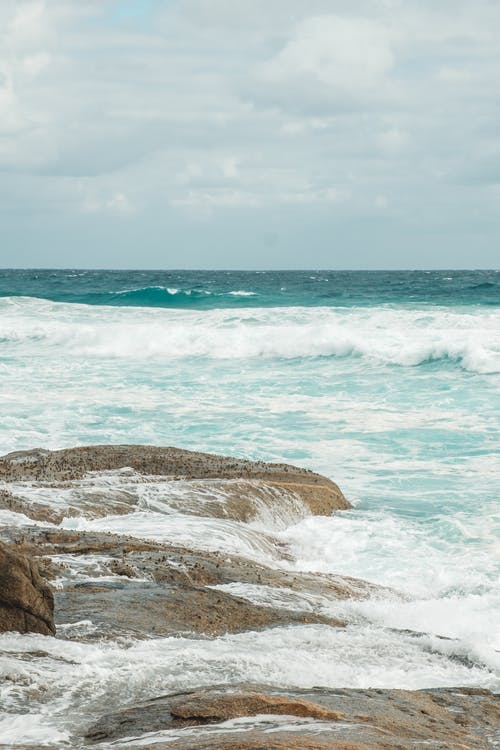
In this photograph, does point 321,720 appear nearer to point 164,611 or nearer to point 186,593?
point 164,611

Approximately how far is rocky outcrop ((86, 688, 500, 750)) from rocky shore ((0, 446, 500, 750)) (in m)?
0.01

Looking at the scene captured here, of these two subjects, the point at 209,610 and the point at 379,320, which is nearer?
the point at 209,610

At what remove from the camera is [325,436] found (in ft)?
53.8

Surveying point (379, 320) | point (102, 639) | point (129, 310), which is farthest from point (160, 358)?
point (102, 639)

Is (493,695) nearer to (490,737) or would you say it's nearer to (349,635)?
(490,737)

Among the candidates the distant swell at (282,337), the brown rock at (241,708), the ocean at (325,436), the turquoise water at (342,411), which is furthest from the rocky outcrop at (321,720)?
the distant swell at (282,337)

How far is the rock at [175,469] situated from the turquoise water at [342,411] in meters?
0.48

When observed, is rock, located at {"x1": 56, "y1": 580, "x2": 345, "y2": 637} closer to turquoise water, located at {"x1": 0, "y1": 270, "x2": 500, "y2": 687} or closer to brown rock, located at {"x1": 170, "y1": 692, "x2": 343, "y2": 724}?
turquoise water, located at {"x1": 0, "y1": 270, "x2": 500, "y2": 687}

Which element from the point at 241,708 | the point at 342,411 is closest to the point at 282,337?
the point at 342,411

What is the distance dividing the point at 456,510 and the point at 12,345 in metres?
23.1

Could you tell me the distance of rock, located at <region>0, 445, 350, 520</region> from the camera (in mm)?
11039

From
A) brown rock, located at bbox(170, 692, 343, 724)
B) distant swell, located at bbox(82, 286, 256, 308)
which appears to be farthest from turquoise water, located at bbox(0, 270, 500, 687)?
distant swell, located at bbox(82, 286, 256, 308)

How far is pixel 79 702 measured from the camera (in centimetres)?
457

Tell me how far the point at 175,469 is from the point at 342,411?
7822 mm
